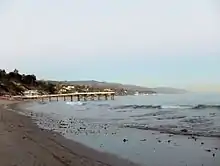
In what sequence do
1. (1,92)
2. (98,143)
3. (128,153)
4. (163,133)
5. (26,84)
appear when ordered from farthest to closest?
1. (26,84)
2. (1,92)
3. (163,133)
4. (98,143)
5. (128,153)

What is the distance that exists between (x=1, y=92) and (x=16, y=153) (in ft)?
333

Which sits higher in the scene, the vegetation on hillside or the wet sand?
the vegetation on hillside

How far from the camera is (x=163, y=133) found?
16.0 meters

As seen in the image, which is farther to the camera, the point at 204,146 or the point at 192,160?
the point at 204,146

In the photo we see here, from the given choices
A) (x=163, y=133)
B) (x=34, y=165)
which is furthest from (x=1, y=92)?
(x=34, y=165)

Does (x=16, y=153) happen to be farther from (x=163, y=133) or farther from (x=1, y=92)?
(x=1, y=92)

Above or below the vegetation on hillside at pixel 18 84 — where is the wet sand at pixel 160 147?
below

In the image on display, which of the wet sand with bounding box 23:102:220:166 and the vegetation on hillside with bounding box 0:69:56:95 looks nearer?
the wet sand with bounding box 23:102:220:166

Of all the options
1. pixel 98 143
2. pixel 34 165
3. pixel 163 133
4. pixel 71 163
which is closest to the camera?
pixel 34 165

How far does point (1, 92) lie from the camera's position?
10688cm

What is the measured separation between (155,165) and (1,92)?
4058 inches

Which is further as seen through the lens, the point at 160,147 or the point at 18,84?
the point at 18,84

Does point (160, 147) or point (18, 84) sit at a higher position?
point (18, 84)

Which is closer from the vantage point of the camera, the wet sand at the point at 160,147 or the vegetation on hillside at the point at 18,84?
the wet sand at the point at 160,147
